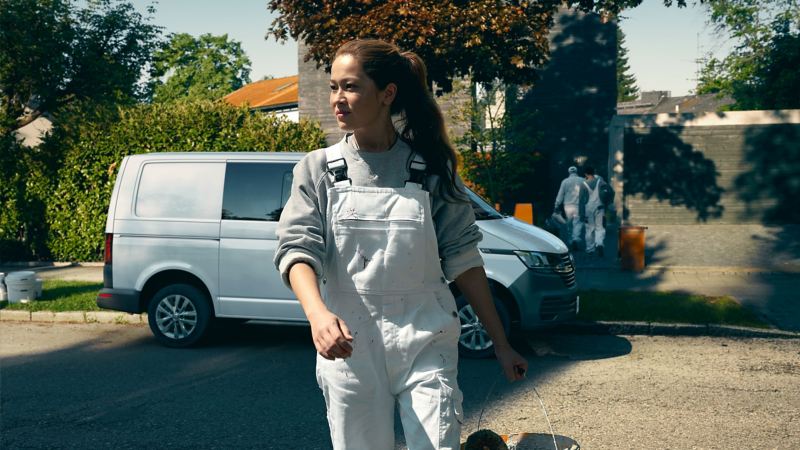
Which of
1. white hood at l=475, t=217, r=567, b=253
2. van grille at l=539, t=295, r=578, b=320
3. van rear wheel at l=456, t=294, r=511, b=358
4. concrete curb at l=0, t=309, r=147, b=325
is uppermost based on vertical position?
white hood at l=475, t=217, r=567, b=253

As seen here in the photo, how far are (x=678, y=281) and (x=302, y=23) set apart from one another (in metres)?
7.01

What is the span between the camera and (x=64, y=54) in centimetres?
2028

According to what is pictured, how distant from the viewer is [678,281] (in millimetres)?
12586

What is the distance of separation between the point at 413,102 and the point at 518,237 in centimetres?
519

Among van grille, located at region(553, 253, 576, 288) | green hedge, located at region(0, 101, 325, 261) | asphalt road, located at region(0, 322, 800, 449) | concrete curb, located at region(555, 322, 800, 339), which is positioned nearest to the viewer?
asphalt road, located at region(0, 322, 800, 449)

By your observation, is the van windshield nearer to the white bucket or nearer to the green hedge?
the white bucket

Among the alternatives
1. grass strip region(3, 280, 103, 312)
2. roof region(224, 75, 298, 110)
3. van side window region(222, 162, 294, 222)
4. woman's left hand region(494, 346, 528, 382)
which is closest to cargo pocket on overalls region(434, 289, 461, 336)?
woman's left hand region(494, 346, 528, 382)

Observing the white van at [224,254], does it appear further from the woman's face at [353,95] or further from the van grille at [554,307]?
the woman's face at [353,95]

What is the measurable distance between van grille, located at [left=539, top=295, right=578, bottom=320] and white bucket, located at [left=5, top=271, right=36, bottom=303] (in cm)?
702

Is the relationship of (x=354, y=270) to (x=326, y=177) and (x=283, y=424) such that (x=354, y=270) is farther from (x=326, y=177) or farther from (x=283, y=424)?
(x=283, y=424)

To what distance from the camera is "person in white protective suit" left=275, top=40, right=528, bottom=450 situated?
8.06ft

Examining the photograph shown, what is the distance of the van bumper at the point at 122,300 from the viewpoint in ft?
27.7

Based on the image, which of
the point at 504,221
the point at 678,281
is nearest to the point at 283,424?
the point at 504,221

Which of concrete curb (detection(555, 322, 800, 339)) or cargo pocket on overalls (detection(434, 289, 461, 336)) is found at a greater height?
cargo pocket on overalls (detection(434, 289, 461, 336))
